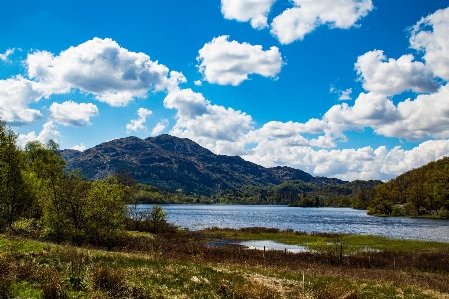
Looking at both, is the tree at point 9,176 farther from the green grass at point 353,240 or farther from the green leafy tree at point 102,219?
the green grass at point 353,240

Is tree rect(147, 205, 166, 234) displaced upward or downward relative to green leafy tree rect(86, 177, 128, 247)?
downward

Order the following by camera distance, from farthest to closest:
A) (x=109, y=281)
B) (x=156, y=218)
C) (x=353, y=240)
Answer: (x=156, y=218) → (x=353, y=240) → (x=109, y=281)

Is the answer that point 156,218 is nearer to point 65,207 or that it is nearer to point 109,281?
point 65,207

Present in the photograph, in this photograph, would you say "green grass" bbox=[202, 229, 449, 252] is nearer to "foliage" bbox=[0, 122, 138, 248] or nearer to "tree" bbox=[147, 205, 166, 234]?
"tree" bbox=[147, 205, 166, 234]

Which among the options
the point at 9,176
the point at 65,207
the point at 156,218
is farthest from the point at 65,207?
the point at 156,218

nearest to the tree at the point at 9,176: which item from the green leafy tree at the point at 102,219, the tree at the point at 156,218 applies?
the green leafy tree at the point at 102,219

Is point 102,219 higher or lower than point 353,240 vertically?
higher

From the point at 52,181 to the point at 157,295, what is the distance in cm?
3740

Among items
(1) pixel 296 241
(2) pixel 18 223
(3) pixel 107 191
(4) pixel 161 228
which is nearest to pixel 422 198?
(1) pixel 296 241

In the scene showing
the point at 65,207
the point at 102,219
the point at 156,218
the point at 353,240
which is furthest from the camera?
the point at 156,218

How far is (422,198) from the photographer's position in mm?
196500

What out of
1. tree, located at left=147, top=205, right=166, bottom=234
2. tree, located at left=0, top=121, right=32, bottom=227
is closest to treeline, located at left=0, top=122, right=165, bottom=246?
tree, located at left=0, top=121, right=32, bottom=227

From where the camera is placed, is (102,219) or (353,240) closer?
(102,219)

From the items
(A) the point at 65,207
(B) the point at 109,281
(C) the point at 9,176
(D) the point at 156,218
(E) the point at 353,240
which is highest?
(C) the point at 9,176
